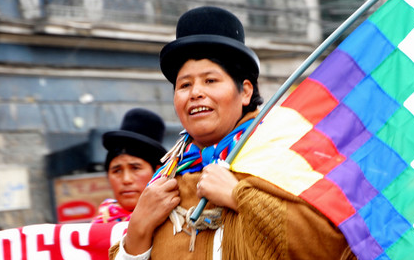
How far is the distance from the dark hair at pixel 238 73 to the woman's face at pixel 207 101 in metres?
0.01

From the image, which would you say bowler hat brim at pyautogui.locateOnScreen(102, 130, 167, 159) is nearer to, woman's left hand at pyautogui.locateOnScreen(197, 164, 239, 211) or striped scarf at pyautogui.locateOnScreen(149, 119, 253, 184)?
striped scarf at pyautogui.locateOnScreen(149, 119, 253, 184)

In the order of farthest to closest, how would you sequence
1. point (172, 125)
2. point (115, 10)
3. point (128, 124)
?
point (115, 10)
point (172, 125)
point (128, 124)

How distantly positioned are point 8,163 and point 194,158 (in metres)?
7.83

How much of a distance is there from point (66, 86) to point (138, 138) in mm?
6649


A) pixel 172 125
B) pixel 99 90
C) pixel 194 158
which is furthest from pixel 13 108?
pixel 194 158

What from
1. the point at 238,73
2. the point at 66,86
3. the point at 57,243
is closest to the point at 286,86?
A: the point at 238,73

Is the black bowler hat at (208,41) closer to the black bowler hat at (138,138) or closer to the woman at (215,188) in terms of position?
the woman at (215,188)

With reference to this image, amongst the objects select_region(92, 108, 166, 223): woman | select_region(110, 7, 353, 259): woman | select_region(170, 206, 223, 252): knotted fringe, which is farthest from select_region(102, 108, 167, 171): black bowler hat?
select_region(170, 206, 223, 252): knotted fringe

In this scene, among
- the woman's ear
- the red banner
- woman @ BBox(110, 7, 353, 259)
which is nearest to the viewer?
woman @ BBox(110, 7, 353, 259)

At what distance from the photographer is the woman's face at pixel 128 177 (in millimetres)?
4016

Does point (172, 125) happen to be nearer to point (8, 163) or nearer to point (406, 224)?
point (8, 163)

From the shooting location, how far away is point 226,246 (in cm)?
211

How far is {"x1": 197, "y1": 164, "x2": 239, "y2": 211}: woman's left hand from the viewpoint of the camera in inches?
83.9

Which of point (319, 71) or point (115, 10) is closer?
point (319, 71)
